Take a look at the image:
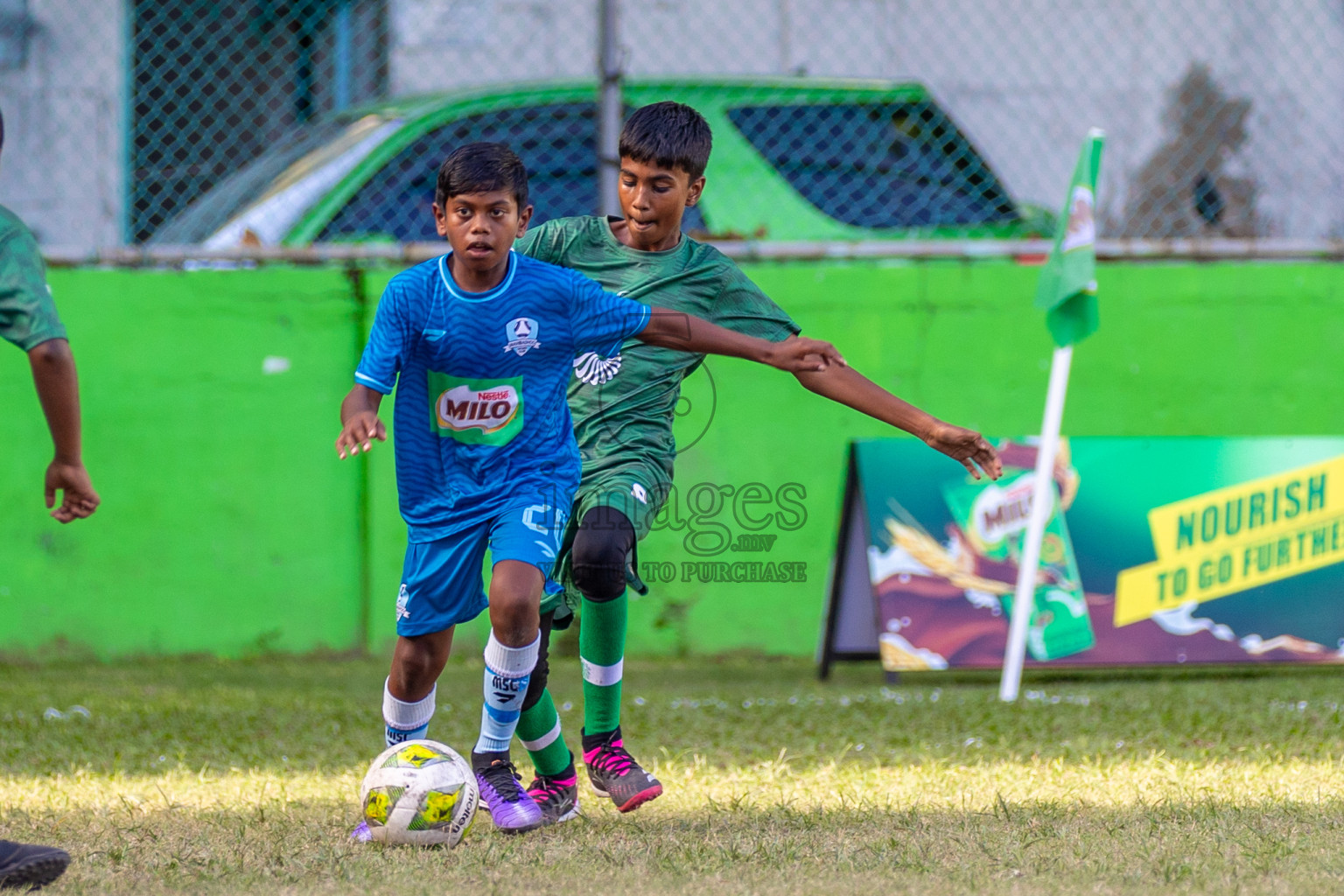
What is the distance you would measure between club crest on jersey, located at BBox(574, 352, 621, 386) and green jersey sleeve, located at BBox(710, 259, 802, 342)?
0.93 feet

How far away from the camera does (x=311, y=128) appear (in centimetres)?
772

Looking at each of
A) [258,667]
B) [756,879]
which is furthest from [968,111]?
[756,879]

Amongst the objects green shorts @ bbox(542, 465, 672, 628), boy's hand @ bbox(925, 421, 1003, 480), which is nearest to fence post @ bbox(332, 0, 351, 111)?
green shorts @ bbox(542, 465, 672, 628)

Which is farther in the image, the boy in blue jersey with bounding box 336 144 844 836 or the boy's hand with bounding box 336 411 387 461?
the boy in blue jersey with bounding box 336 144 844 836

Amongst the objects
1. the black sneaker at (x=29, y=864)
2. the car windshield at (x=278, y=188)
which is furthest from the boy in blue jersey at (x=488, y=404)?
the car windshield at (x=278, y=188)

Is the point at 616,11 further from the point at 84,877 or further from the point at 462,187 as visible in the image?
the point at 84,877

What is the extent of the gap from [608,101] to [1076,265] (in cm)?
216

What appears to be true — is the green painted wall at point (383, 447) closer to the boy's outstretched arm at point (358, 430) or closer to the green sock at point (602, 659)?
the green sock at point (602, 659)

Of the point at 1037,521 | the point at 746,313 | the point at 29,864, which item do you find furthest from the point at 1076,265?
the point at 29,864

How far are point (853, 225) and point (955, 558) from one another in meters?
1.66

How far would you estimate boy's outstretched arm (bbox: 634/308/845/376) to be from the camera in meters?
3.40

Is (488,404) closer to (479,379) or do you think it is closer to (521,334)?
(479,379)

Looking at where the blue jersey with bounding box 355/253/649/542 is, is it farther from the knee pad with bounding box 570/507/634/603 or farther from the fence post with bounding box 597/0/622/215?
the fence post with bounding box 597/0/622/215

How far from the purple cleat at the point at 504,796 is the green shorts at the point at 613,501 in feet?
1.42
